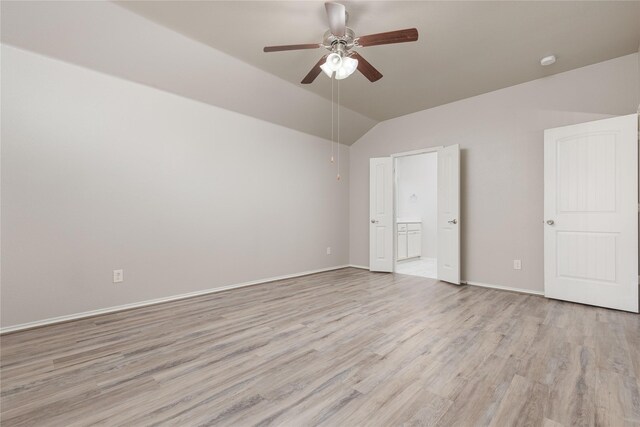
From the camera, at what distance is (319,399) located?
1.66 m

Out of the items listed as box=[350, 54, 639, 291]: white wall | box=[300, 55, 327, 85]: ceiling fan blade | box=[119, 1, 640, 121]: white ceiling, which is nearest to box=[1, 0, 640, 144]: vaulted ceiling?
box=[119, 1, 640, 121]: white ceiling

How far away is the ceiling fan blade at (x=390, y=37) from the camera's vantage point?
2.15 metres

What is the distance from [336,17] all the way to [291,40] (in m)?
0.86

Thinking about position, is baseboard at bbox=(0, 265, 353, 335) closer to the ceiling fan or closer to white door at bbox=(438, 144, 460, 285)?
white door at bbox=(438, 144, 460, 285)

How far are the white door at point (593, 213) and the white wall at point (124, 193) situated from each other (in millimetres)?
3722

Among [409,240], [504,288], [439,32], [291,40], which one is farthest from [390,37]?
[409,240]

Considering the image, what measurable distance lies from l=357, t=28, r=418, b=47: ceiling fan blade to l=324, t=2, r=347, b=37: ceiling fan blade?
205 millimetres

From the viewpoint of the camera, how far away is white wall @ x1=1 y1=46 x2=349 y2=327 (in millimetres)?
2676

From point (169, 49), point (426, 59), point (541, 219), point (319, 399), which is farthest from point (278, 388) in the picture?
point (541, 219)

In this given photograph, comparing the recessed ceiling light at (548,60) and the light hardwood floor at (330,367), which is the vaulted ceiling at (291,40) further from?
the light hardwood floor at (330,367)

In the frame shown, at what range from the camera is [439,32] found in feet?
9.38

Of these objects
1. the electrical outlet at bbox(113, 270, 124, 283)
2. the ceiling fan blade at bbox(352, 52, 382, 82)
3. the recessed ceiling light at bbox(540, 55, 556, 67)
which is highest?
the recessed ceiling light at bbox(540, 55, 556, 67)

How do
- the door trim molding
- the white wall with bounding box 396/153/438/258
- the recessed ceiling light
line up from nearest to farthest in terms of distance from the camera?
the recessed ceiling light → the door trim molding → the white wall with bounding box 396/153/438/258

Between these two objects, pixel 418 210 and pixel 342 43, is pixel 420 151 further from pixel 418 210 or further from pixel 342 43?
pixel 342 43
